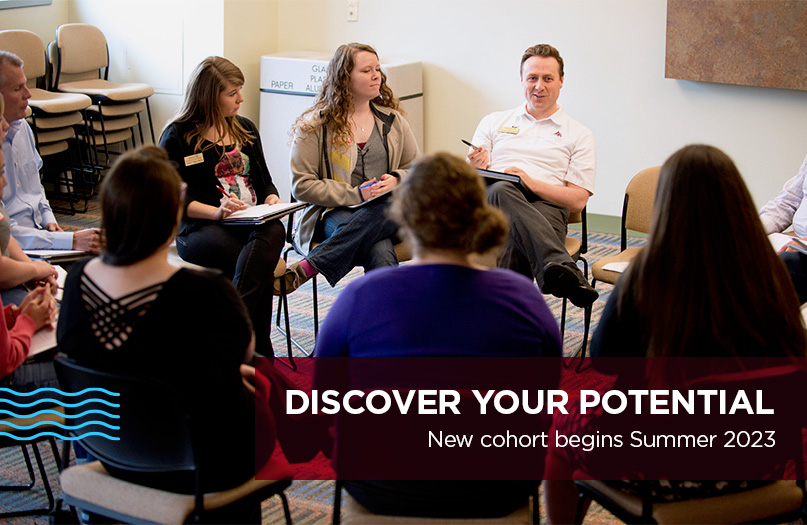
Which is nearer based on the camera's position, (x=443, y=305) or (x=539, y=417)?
(x=443, y=305)

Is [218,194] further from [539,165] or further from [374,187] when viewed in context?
[539,165]

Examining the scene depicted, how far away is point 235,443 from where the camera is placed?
5.73ft

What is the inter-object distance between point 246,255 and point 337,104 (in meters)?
0.81

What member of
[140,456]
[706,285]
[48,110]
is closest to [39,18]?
[48,110]

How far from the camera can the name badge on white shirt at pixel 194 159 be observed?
324cm

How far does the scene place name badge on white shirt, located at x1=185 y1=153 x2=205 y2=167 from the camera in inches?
128

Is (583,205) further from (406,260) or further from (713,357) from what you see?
(713,357)

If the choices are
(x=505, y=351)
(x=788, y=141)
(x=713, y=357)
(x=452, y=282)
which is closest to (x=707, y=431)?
(x=713, y=357)

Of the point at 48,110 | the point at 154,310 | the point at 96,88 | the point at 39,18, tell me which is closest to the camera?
the point at 154,310

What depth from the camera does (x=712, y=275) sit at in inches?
63.8

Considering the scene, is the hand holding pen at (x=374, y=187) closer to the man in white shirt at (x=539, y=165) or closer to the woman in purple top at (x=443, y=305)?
the man in white shirt at (x=539, y=165)

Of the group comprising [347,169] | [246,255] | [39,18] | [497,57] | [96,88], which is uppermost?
[39,18]

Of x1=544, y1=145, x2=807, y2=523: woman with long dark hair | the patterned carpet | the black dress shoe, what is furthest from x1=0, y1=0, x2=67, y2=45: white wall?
x1=544, y1=145, x2=807, y2=523: woman with long dark hair

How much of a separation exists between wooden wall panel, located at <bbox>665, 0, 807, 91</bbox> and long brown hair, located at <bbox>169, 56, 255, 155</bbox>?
283 centimetres
